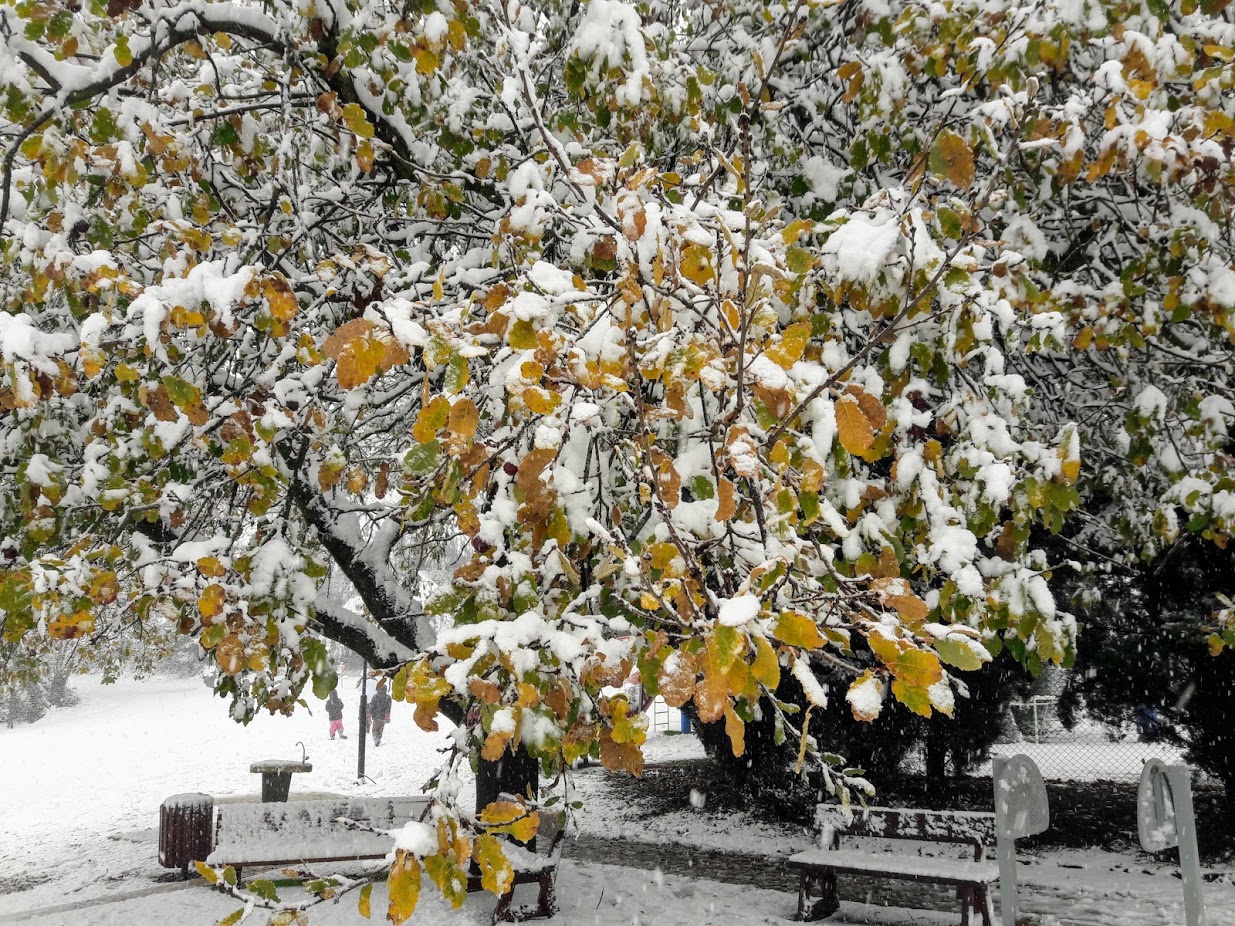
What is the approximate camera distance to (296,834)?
7637 mm

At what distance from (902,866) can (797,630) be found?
5890 millimetres

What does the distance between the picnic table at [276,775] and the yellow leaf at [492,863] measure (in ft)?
30.5

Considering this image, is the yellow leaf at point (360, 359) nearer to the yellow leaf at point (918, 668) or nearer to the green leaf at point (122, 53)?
the yellow leaf at point (918, 668)

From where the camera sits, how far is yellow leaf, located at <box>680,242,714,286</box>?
6.49 feet

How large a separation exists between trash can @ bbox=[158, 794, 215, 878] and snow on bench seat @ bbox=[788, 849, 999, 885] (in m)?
5.38

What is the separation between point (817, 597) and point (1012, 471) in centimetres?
146

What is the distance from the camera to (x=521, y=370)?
6.00ft

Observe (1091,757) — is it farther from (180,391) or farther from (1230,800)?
(180,391)

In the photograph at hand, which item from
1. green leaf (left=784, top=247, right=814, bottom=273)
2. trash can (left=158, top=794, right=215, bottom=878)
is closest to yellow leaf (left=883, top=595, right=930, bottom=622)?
green leaf (left=784, top=247, right=814, bottom=273)

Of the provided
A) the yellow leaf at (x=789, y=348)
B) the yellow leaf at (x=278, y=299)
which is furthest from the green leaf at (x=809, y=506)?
the yellow leaf at (x=278, y=299)

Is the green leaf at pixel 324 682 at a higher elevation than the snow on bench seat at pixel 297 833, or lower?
higher

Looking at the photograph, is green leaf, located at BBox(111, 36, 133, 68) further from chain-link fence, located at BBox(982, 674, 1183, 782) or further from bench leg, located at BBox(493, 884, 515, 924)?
chain-link fence, located at BBox(982, 674, 1183, 782)

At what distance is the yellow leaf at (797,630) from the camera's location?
1.51 meters

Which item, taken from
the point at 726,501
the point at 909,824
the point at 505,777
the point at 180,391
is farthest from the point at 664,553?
the point at 909,824
